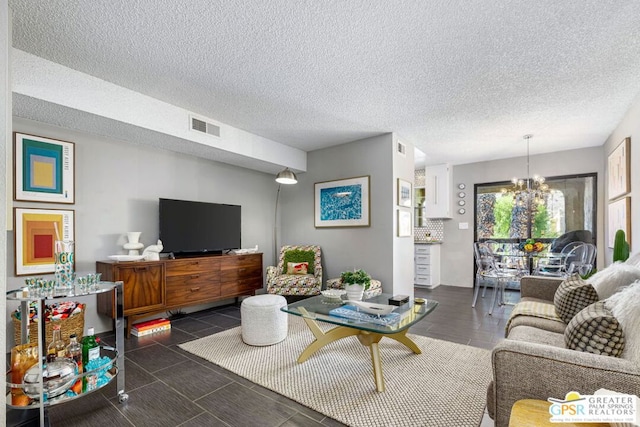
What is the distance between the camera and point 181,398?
79.7 inches

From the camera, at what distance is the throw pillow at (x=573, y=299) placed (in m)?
2.05

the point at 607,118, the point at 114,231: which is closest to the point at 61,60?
the point at 114,231

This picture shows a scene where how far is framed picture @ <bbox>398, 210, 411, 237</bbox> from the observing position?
428cm

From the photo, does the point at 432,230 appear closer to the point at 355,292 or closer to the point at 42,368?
the point at 355,292

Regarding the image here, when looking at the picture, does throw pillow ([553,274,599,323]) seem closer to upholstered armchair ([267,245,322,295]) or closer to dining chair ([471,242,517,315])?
dining chair ([471,242,517,315])

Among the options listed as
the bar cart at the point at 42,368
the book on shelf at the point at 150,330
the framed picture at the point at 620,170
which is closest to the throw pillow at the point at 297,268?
the book on shelf at the point at 150,330

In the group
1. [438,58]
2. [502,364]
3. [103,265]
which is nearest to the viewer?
[502,364]

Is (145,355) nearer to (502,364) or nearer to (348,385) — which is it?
(348,385)

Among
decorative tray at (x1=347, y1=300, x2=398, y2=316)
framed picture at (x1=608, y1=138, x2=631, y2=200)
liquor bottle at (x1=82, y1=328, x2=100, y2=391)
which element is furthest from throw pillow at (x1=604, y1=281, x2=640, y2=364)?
liquor bottle at (x1=82, y1=328, x2=100, y2=391)

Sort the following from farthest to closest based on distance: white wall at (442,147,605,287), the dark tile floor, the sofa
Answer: white wall at (442,147,605,287), the dark tile floor, the sofa

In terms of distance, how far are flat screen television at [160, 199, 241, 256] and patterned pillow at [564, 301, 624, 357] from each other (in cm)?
384

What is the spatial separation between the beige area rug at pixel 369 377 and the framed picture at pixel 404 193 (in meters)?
1.94

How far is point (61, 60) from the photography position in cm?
238

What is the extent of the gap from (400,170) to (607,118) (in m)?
2.48
